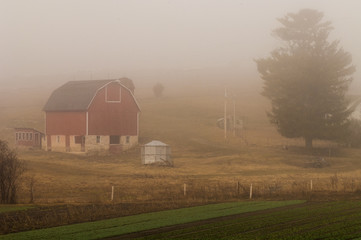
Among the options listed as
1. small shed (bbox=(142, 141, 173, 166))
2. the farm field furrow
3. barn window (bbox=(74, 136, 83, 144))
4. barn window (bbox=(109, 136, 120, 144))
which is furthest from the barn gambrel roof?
the farm field furrow

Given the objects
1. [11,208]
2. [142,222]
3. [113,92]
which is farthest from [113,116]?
[142,222]

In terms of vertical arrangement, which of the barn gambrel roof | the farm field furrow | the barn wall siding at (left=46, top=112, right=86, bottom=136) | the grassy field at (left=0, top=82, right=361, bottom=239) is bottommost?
the farm field furrow

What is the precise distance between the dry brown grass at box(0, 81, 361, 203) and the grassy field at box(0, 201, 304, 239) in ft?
14.9

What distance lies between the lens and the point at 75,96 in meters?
81.1

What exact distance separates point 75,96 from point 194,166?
21.8 metres

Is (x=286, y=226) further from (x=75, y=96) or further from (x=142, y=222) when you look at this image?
(x=75, y=96)

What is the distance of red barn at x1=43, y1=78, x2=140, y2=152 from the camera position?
77.8 meters

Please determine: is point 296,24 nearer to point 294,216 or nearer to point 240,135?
point 240,135

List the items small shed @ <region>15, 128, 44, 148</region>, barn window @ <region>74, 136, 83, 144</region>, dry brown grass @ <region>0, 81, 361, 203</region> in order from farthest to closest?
small shed @ <region>15, 128, 44, 148</region> < barn window @ <region>74, 136, 83, 144</region> < dry brown grass @ <region>0, 81, 361, 203</region>

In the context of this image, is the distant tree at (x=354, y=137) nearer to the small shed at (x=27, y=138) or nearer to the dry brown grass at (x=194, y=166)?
the dry brown grass at (x=194, y=166)

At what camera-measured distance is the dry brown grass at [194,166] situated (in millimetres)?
43562

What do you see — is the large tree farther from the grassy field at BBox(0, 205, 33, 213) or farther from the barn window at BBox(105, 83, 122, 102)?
the grassy field at BBox(0, 205, 33, 213)

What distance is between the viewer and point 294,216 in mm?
30734

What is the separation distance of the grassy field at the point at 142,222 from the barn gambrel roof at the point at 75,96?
147ft
